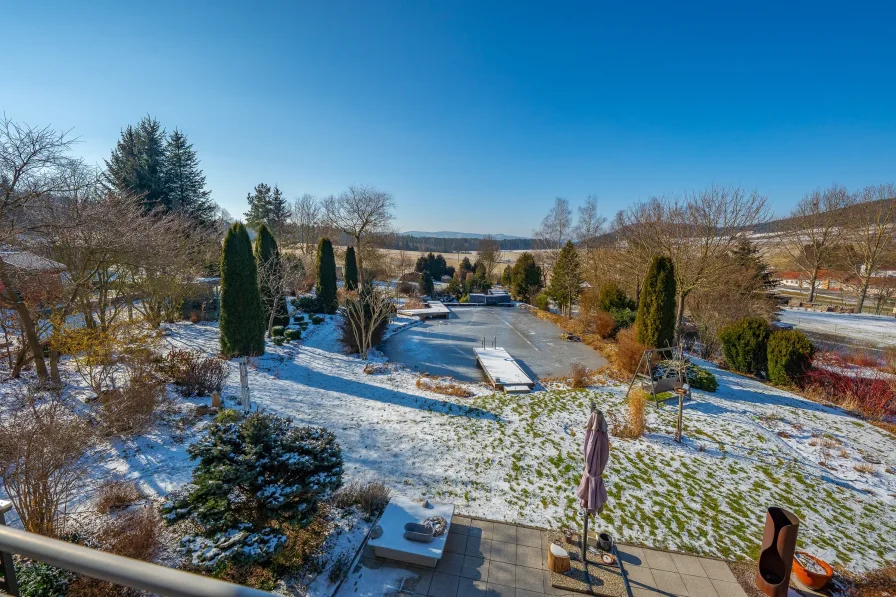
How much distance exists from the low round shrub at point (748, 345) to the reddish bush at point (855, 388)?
1313 millimetres

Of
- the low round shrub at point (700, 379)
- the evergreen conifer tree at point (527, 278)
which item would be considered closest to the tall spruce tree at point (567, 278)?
the evergreen conifer tree at point (527, 278)

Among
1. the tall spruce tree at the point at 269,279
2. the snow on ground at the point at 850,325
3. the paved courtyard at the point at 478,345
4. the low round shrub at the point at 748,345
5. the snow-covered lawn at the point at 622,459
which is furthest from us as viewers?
the snow on ground at the point at 850,325

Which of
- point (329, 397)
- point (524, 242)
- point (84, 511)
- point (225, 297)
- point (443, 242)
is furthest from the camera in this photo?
point (524, 242)

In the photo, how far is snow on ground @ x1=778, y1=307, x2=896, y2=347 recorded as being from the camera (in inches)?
744

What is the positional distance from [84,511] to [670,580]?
796 centimetres

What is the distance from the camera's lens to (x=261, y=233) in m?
17.3

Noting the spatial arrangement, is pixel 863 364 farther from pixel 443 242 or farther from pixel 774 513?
pixel 443 242

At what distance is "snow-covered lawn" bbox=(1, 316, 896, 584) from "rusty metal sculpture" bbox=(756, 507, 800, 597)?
646mm

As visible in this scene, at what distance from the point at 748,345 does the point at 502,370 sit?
8158 millimetres

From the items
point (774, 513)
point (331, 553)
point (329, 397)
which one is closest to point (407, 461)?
point (331, 553)

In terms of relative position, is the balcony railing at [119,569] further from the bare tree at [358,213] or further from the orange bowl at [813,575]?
the bare tree at [358,213]

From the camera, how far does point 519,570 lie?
510 cm

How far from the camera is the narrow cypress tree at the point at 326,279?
794 inches

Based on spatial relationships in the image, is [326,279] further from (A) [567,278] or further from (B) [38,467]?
(B) [38,467]
